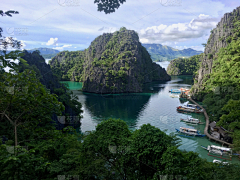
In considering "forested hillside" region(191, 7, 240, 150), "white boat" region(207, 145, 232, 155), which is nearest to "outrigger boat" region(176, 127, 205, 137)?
"forested hillside" region(191, 7, 240, 150)

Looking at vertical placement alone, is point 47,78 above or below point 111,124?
above

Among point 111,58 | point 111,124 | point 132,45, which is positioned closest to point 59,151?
point 111,124

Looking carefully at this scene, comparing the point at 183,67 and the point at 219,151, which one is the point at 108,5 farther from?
the point at 183,67

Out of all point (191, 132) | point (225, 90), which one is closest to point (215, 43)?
point (225, 90)

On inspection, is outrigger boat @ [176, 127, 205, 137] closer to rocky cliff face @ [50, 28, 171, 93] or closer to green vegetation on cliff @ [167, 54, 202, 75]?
rocky cliff face @ [50, 28, 171, 93]

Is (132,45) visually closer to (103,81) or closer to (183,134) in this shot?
(103,81)
